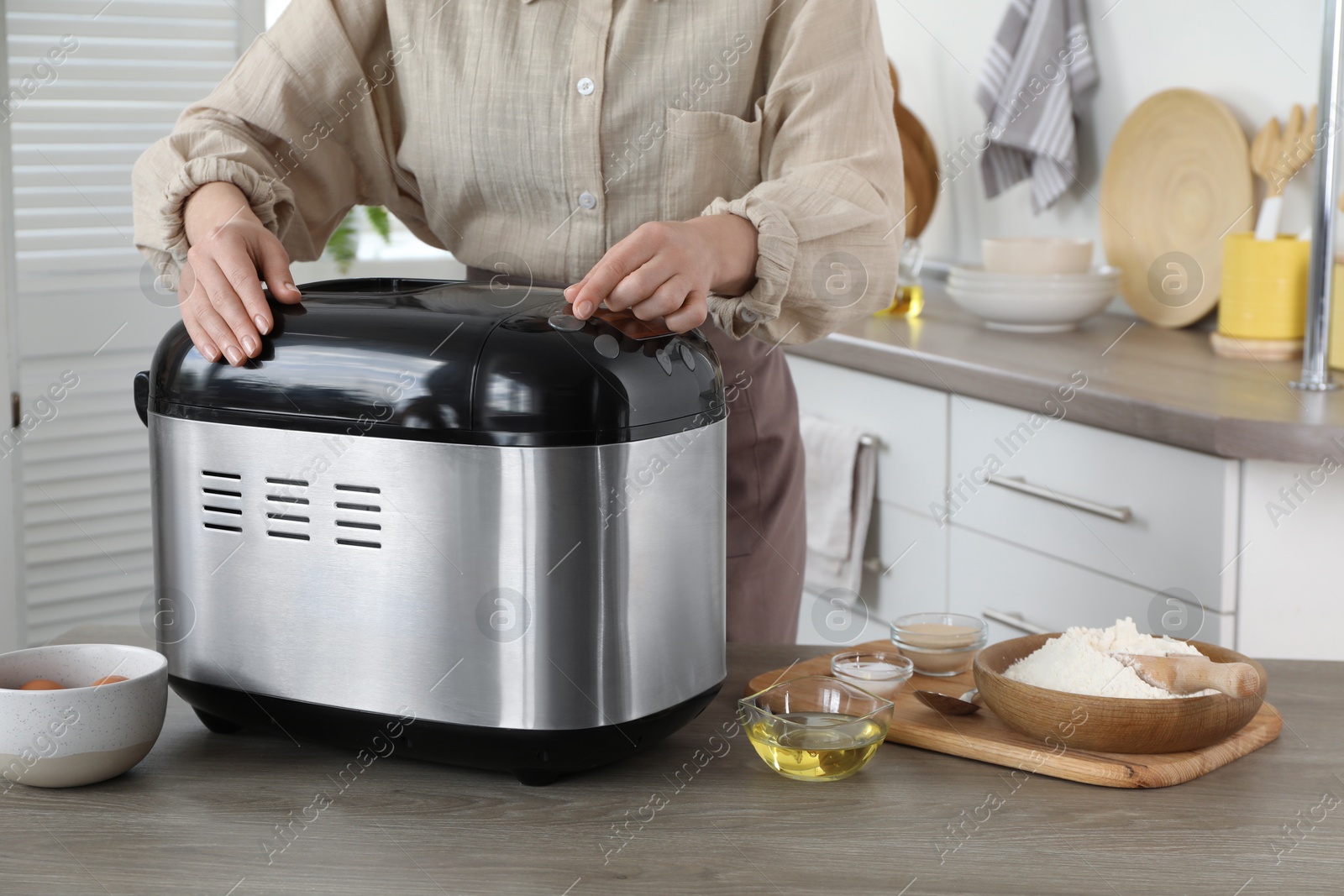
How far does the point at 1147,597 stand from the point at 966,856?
112 centimetres

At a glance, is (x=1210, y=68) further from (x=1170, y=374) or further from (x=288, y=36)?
(x=288, y=36)

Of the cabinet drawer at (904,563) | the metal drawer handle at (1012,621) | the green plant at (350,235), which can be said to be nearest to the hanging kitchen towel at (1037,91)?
the cabinet drawer at (904,563)

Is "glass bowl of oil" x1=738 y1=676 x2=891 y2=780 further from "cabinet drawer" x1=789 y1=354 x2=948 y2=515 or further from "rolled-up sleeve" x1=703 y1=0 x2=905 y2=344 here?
"cabinet drawer" x1=789 y1=354 x2=948 y2=515

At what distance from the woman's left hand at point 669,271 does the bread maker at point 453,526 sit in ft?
0.07

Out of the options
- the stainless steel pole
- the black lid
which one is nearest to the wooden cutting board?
the black lid

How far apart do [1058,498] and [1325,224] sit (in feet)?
1.61

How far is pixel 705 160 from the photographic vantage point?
1.12 meters

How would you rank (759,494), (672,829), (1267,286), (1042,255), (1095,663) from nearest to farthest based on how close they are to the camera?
(672,829) → (1095,663) → (759,494) → (1267,286) → (1042,255)

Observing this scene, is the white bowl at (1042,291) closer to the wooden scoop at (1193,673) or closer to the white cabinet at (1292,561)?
the white cabinet at (1292,561)

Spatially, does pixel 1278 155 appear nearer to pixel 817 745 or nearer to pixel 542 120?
pixel 542 120

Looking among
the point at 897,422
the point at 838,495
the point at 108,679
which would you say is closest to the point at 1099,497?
the point at 897,422

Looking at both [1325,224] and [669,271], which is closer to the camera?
[669,271]

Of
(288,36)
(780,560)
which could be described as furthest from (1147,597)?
(288,36)

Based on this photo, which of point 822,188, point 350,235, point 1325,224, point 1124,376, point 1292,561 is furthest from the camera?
point 350,235
